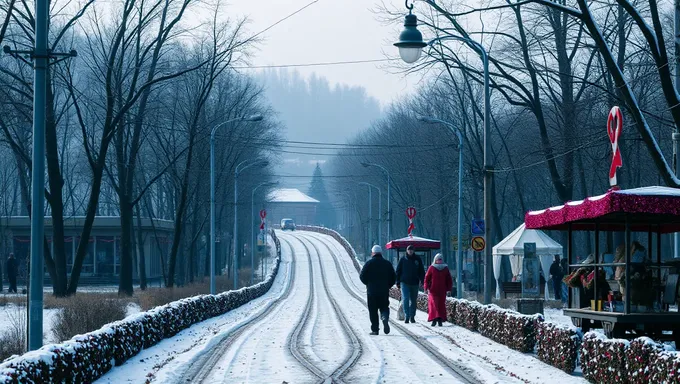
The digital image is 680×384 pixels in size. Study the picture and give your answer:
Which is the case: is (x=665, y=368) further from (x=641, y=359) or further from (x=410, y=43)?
(x=410, y=43)

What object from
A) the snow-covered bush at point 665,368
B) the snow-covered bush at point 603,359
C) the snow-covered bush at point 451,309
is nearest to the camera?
the snow-covered bush at point 665,368

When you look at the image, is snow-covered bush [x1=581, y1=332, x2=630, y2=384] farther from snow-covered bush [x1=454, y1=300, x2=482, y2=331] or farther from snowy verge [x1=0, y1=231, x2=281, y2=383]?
snow-covered bush [x1=454, y1=300, x2=482, y2=331]

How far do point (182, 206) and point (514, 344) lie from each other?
105 ft

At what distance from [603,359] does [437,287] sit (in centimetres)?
1233

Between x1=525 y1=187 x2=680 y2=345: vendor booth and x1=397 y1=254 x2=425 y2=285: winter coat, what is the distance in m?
8.44

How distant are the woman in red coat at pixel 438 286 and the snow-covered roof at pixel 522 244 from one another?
19324mm

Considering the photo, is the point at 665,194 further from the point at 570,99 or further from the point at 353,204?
the point at 353,204

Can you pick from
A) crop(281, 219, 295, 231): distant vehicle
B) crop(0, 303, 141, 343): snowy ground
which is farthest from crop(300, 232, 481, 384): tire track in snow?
crop(281, 219, 295, 231): distant vehicle

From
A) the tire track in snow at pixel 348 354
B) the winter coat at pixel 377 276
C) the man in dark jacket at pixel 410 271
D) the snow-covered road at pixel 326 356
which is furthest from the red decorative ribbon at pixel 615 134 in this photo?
the man in dark jacket at pixel 410 271

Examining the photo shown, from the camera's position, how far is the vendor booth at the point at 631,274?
15.0 meters

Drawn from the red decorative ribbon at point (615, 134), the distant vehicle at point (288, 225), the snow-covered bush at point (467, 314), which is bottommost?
Result: the snow-covered bush at point (467, 314)

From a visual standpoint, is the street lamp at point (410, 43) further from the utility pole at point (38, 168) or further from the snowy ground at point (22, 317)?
the snowy ground at point (22, 317)

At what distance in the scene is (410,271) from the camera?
26156mm

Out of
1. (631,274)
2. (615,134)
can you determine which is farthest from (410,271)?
(615,134)
